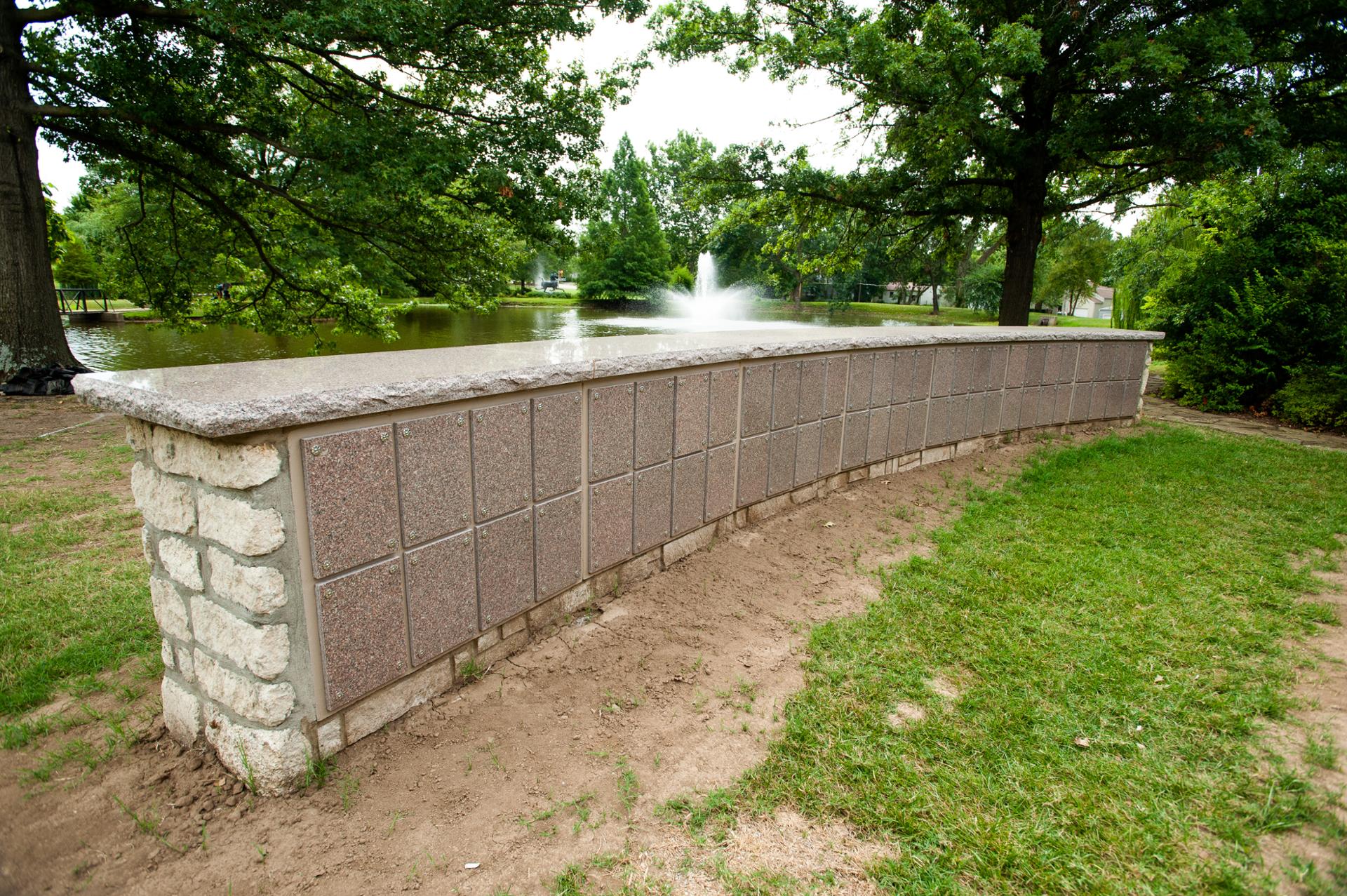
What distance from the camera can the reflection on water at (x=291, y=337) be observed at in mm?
13344

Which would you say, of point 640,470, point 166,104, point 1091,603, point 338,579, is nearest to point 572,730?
point 338,579

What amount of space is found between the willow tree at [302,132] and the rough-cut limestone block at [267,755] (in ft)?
24.5

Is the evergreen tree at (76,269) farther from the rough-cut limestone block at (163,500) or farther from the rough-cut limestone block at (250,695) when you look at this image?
the rough-cut limestone block at (250,695)

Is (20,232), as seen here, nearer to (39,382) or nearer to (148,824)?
(39,382)

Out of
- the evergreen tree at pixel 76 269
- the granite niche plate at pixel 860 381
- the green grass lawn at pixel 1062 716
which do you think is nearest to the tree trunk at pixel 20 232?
the granite niche plate at pixel 860 381

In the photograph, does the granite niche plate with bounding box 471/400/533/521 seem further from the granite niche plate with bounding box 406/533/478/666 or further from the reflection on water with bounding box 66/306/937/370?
the reflection on water with bounding box 66/306/937/370

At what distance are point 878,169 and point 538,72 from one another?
5.43m

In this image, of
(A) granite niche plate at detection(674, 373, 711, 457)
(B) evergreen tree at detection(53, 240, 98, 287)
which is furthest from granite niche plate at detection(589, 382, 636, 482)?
(B) evergreen tree at detection(53, 240, 98, 287)

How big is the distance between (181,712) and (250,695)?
0.46 metres

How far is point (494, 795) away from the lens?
2.10m

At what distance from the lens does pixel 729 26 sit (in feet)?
35.9

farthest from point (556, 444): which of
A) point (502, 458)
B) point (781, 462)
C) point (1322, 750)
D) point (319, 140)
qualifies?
point (319, 140)

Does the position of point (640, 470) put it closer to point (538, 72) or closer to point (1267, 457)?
point (1267, 457)

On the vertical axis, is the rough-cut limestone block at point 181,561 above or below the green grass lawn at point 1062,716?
above
